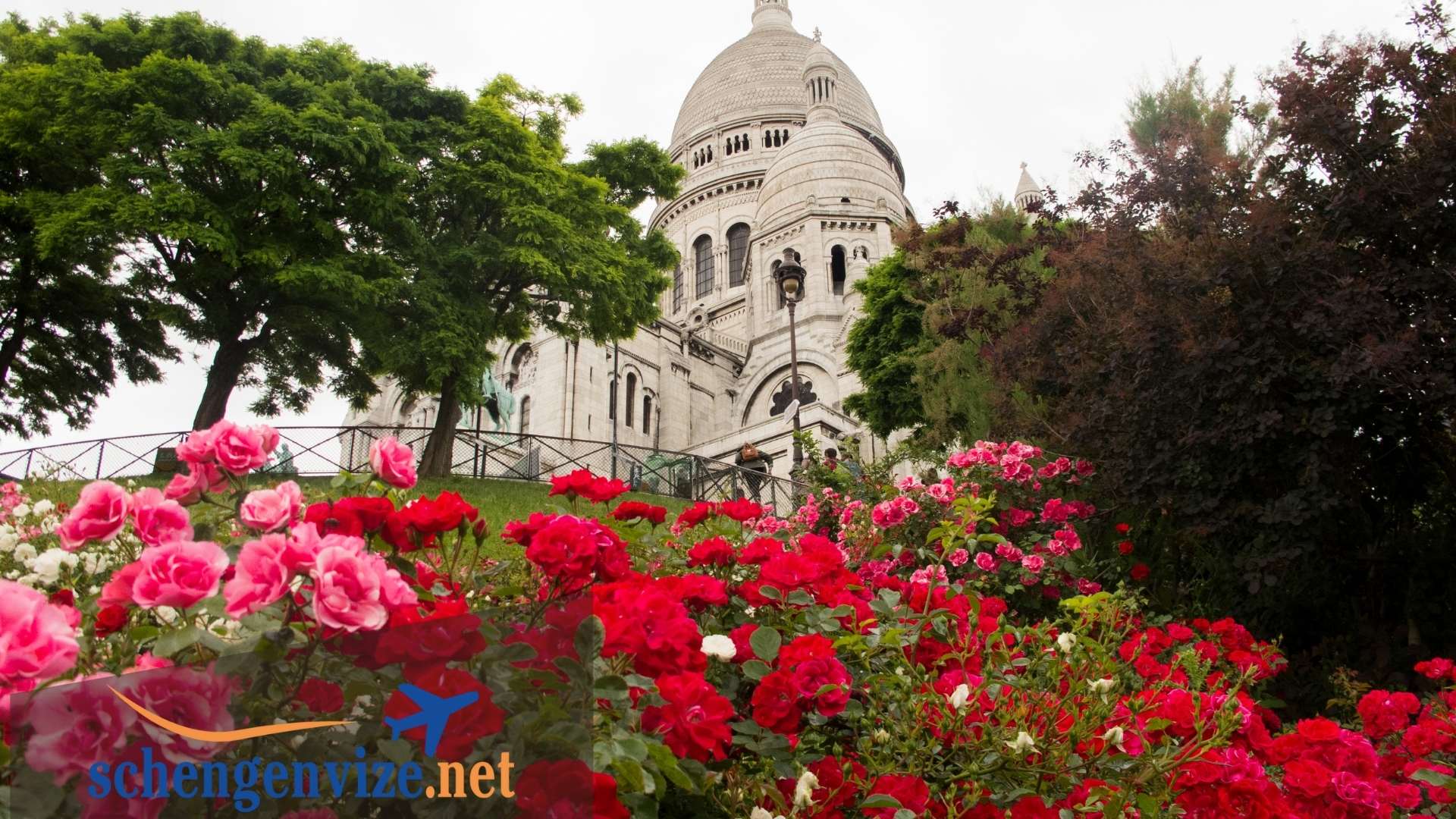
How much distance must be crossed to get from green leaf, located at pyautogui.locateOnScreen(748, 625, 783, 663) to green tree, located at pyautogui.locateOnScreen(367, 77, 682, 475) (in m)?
15.2

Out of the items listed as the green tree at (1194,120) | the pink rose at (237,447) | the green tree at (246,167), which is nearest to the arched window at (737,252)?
the green tree at (246,167)

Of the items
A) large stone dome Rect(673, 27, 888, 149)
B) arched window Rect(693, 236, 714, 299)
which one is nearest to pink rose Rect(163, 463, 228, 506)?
arched window Rect(693, 236, 714, 299)

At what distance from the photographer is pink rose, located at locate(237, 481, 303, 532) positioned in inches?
87.7

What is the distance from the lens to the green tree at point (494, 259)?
17.7 m

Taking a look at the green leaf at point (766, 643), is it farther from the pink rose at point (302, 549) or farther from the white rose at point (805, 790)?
the pink rose at point (302, 549)

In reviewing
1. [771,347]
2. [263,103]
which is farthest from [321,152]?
[771,347]

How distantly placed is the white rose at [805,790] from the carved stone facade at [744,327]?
75.5ft

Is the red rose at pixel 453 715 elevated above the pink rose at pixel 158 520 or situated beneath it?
situated beneath

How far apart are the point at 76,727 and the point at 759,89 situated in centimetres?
6071

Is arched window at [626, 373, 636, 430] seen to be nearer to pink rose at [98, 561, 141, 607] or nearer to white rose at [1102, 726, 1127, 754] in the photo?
white rose at [1102, 726, 1127, 754]

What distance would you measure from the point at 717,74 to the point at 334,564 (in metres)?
64.7

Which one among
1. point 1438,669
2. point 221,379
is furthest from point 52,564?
point 221,379

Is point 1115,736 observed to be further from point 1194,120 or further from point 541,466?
point 541,466

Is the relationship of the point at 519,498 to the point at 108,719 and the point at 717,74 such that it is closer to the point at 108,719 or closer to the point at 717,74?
the point at 108,719
